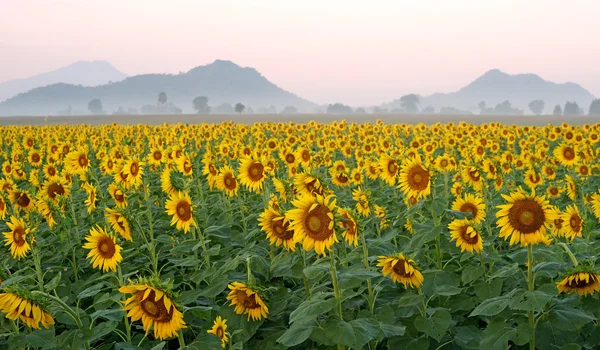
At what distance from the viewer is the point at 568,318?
3.66 metres

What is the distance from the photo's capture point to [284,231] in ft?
14.3

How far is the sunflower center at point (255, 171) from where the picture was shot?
21.2ft

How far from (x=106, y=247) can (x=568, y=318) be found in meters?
3.84

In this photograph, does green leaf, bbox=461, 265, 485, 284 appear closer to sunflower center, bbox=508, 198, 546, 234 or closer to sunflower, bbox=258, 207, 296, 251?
sunflower center, bbox=508, 198, 546, 234

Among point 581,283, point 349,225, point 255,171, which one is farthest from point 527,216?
point 255,171

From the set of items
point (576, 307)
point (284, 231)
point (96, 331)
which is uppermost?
point (284, 231)

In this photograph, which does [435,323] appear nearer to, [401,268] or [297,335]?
[401,268]

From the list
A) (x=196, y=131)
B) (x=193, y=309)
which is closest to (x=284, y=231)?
(x=193, y=309)

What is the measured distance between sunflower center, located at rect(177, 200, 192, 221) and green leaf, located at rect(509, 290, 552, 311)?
320 centimetres

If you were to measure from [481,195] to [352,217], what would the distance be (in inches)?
154

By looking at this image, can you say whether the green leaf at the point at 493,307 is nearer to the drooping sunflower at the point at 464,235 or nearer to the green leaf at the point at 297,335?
the drooping sunflower at the point at 464,235

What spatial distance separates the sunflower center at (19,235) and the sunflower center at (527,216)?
15.3ft

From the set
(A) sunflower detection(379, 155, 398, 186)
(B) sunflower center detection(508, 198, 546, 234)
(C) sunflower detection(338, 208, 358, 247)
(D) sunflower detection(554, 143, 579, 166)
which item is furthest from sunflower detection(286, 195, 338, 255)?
(D) sunflower detection(554, 143, 579, 166)

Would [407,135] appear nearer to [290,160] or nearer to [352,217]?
[290,160]
